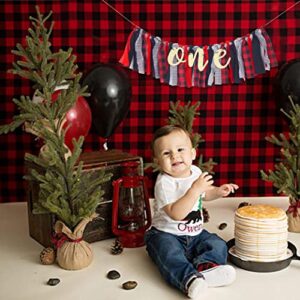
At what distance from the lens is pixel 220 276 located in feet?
4.28

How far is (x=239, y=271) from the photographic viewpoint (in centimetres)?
140

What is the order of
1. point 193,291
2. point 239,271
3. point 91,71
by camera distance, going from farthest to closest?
point 91,71 → point 239,271 → point 193,291

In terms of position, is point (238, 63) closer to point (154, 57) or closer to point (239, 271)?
point (154, 57)

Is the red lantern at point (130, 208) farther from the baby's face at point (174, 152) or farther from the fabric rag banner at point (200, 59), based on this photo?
the fabric rag banner at point (200, 59)

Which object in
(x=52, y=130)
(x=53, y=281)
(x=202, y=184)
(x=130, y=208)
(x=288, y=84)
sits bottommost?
(x=53, y=281)

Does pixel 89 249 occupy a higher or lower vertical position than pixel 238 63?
lower

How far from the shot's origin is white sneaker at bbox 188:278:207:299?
48.5 inches

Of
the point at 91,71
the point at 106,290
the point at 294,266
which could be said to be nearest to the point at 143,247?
the point at 106,290

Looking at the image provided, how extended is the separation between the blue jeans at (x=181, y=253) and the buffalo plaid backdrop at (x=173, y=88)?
2.26 feet

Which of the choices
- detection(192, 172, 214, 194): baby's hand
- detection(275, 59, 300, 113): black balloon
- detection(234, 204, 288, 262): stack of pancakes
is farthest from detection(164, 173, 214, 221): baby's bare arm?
detection(275, 59, 300, 113): black balloon

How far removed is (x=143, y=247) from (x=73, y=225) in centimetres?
25

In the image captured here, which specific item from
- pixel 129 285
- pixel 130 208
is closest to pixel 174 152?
pixel 130 208

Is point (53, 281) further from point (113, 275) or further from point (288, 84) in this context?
point (288, 84)

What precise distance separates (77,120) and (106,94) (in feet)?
0.54
